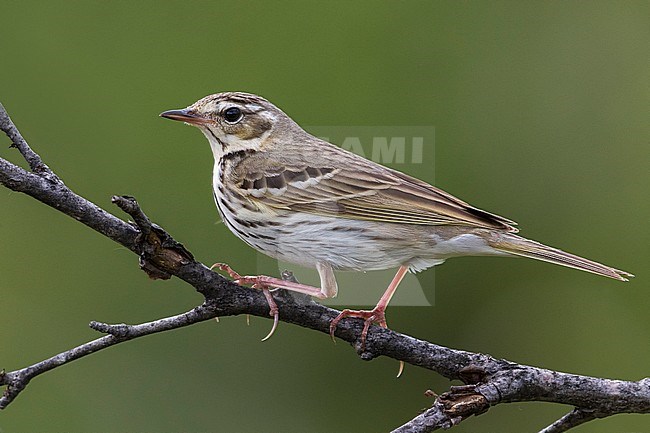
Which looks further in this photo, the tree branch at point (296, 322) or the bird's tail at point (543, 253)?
the bird's tail at point (543, 253)

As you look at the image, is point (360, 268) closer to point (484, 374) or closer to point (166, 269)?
point (484, 374)

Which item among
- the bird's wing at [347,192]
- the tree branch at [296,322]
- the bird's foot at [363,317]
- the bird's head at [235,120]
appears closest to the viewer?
the tree branch at [296,322]

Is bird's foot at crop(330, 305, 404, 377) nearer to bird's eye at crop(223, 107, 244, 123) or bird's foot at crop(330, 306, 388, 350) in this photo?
bird's foot at crop(330, 306, 388, 350)

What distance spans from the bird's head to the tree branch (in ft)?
4.86

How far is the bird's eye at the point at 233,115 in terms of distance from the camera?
189 inches

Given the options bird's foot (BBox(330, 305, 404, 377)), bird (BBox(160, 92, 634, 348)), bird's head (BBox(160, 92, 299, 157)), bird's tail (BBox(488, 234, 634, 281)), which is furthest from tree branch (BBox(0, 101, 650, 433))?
bird's head (BBox(160, 92, 299, 157))

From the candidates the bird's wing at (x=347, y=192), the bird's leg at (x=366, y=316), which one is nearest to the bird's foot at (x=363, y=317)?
the bird's leg at (x=366, y=316)

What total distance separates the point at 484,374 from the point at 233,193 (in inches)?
70.5

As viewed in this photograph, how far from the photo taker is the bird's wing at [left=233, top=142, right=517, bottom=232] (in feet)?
14.3

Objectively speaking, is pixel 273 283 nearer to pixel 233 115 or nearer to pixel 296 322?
pixel 296 322

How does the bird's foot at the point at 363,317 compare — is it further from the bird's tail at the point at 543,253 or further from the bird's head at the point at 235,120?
the bird's head at the point at 235,120

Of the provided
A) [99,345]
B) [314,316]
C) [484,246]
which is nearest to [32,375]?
[99,345]

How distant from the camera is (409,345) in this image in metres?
3.38

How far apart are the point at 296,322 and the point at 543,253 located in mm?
1232
